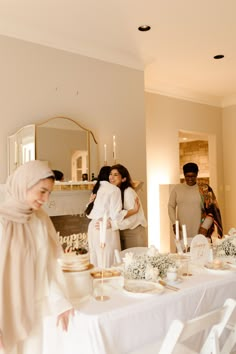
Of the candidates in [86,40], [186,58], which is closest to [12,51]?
[86,40]

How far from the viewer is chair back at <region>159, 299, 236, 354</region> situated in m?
1.48

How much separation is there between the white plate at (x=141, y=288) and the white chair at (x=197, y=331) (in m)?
0.25

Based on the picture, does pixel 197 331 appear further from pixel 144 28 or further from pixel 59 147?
pixel 144 28

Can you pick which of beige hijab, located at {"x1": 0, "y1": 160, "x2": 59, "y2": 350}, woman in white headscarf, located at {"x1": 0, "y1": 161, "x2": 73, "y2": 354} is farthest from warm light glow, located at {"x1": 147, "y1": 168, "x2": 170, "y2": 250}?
beige hijab, located at {"x1": 0, "y1": 160, "x2": 59, "y2": 350}

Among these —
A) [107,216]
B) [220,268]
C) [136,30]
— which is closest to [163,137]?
[136,30]

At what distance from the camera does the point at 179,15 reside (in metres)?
3.25

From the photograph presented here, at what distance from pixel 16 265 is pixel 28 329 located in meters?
0.29

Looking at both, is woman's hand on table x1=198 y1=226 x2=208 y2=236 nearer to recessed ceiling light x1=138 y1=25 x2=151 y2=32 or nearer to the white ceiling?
the white ceiling

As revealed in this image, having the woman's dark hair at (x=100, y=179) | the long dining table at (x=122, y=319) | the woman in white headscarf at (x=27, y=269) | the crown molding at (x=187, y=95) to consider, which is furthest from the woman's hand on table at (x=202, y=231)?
the woman in white headscarf at (x=27, y=269)

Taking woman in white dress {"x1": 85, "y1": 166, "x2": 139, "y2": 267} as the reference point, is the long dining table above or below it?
below

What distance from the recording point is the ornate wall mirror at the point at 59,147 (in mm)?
3371

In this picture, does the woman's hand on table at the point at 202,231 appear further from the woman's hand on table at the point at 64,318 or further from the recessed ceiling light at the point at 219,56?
the woman's hand on table at the point at 64,318

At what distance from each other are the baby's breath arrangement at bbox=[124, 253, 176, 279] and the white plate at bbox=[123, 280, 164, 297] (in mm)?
48

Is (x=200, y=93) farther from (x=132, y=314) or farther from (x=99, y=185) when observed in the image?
(x=132, y=314)
